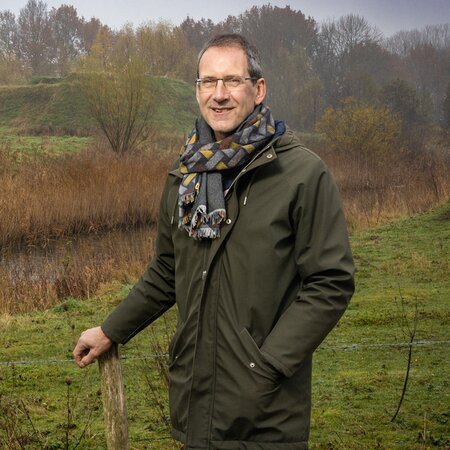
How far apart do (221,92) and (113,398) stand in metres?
1.09

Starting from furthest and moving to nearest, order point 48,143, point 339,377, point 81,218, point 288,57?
1. point 288,57
2. point 48,143
3. point 81,218
4. point 339,377

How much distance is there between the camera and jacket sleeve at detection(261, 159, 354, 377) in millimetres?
2262

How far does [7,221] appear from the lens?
1522 centimetres

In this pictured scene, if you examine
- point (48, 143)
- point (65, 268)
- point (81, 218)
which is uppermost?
point (48, 143)

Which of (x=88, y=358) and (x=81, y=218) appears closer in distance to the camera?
(x=88, y=358)

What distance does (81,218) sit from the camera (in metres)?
17.0

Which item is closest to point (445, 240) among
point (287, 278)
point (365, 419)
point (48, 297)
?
point (48, 297)

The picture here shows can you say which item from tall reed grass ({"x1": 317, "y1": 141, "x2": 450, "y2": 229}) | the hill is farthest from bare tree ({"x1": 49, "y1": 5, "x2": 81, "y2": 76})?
tall reed grass ({"x1": 317, "y1": 141, "x2": 450, "y2": 229})

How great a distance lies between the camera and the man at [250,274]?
228cm

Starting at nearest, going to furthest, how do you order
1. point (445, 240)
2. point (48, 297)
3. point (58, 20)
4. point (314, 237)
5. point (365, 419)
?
point (314, 237) < point (365, 419) < point (48, 297) < point (445, 240) < point (58, 20)

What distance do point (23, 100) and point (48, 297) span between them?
3624 cm

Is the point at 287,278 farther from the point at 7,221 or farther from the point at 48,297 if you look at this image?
the point at 7,221

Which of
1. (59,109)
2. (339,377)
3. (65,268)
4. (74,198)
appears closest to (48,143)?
(59,109)

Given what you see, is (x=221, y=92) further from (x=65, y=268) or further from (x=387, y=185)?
(x=387, y=185)
